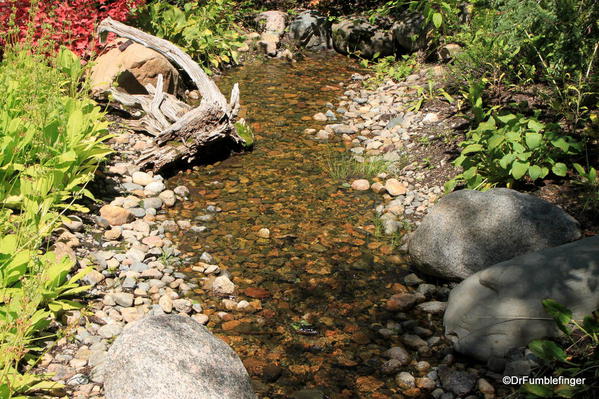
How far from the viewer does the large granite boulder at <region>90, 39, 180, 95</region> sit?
741 centimetres

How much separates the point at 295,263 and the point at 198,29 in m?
5.94

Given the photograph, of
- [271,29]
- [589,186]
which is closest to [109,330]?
[589,186]

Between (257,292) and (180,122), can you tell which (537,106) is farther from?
(180,122)

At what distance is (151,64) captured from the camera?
764 cm

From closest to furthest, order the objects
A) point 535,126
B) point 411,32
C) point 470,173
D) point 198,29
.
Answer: point 535,126 → point 470,173 → point 198,29 → point 411,32

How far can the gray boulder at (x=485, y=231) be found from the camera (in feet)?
14.8

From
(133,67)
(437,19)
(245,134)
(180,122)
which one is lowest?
(245,134)

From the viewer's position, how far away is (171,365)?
315 centimetres

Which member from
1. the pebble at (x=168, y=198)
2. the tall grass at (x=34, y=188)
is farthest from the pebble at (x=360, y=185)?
the tall grass at (x=34, y=188)

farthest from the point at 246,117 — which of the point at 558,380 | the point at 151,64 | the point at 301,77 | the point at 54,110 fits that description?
the point at 558,380

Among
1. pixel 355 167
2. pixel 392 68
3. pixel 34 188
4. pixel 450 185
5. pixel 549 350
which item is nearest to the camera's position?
pixel 549 350

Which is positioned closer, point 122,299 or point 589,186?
point 122,299

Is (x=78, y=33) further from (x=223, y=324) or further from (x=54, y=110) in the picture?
(x=223, y=324)

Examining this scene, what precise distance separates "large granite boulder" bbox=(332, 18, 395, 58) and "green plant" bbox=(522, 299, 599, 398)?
25.0 feet
